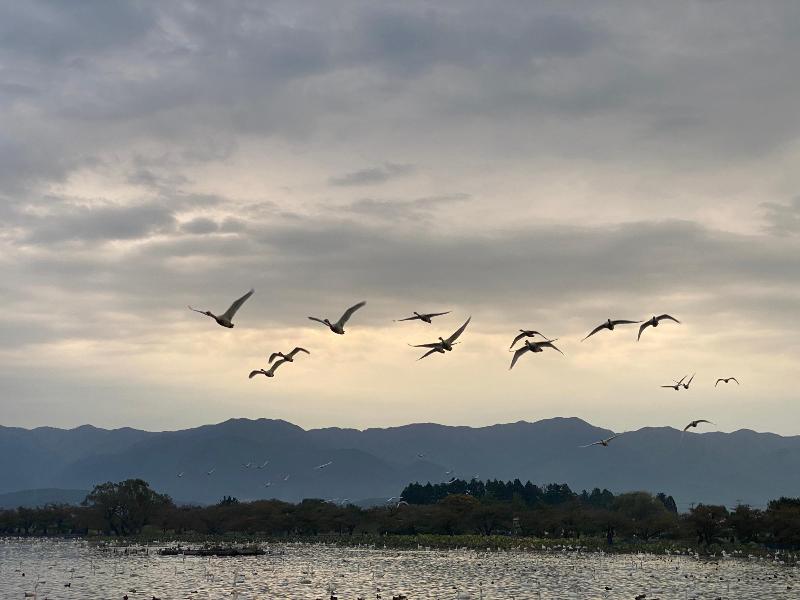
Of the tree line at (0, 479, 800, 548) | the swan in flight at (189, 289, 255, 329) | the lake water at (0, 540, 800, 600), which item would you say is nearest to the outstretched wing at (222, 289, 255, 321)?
the swan in flight at (189, 289, 255, 329)

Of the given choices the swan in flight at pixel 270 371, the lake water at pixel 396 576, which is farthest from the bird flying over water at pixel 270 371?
the lake water at pixel 396 576

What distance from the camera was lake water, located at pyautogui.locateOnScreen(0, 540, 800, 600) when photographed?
77.6 metres

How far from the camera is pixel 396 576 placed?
296ft

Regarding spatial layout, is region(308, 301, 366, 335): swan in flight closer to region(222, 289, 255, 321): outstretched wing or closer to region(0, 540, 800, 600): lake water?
region(222, 289, 255, 321): outstretched wing

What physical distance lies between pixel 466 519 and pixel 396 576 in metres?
76.8

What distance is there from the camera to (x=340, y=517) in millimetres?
177000

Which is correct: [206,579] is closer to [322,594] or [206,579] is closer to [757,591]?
[322,594]

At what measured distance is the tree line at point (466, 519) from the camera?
458ft

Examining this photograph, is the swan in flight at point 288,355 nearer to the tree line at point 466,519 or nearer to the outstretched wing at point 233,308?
the outstretched wing at point 233,308

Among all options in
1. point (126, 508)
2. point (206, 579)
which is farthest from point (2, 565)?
point (126, 508)

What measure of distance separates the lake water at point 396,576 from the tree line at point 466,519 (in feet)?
83.3

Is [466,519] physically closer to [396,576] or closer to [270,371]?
[396,576]

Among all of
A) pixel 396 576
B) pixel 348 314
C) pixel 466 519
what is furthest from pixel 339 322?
pixel 466 519

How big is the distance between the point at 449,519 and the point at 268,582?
83.5 m
